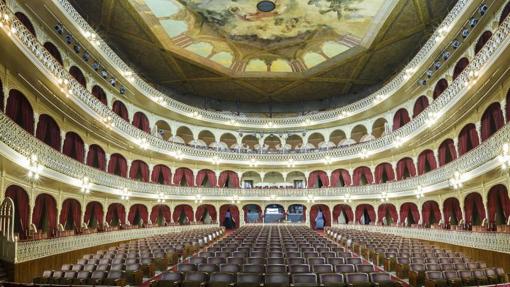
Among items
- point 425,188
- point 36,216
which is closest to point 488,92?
point 425,188

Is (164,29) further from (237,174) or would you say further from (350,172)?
(350,172)

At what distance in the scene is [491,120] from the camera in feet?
55.4

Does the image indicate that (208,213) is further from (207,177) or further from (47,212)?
(47,212)

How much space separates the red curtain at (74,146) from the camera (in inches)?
786

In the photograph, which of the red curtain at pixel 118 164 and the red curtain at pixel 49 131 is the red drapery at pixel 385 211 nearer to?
the red curtain at pixel 118 164

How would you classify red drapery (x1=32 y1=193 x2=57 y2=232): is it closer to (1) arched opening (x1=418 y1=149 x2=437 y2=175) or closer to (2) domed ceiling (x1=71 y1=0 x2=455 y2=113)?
(2) domed ceiling (x1=71 y1=0 x2=455 y2=113)

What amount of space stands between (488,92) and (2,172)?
66.1 feet

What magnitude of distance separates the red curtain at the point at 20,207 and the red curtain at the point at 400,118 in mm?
25511

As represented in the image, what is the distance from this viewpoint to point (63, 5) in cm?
1702

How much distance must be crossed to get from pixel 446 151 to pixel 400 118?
7669mm

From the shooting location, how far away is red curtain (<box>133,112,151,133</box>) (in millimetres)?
29178

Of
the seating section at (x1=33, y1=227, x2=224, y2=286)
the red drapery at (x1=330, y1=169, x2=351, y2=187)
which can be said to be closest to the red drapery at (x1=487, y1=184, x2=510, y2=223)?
the seating section at (x1=33, y1=227, x2=224, y2=286)

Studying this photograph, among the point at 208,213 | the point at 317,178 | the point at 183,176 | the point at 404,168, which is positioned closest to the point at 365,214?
the point at 317,178

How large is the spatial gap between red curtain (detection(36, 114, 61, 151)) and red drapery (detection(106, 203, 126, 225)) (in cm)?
742
